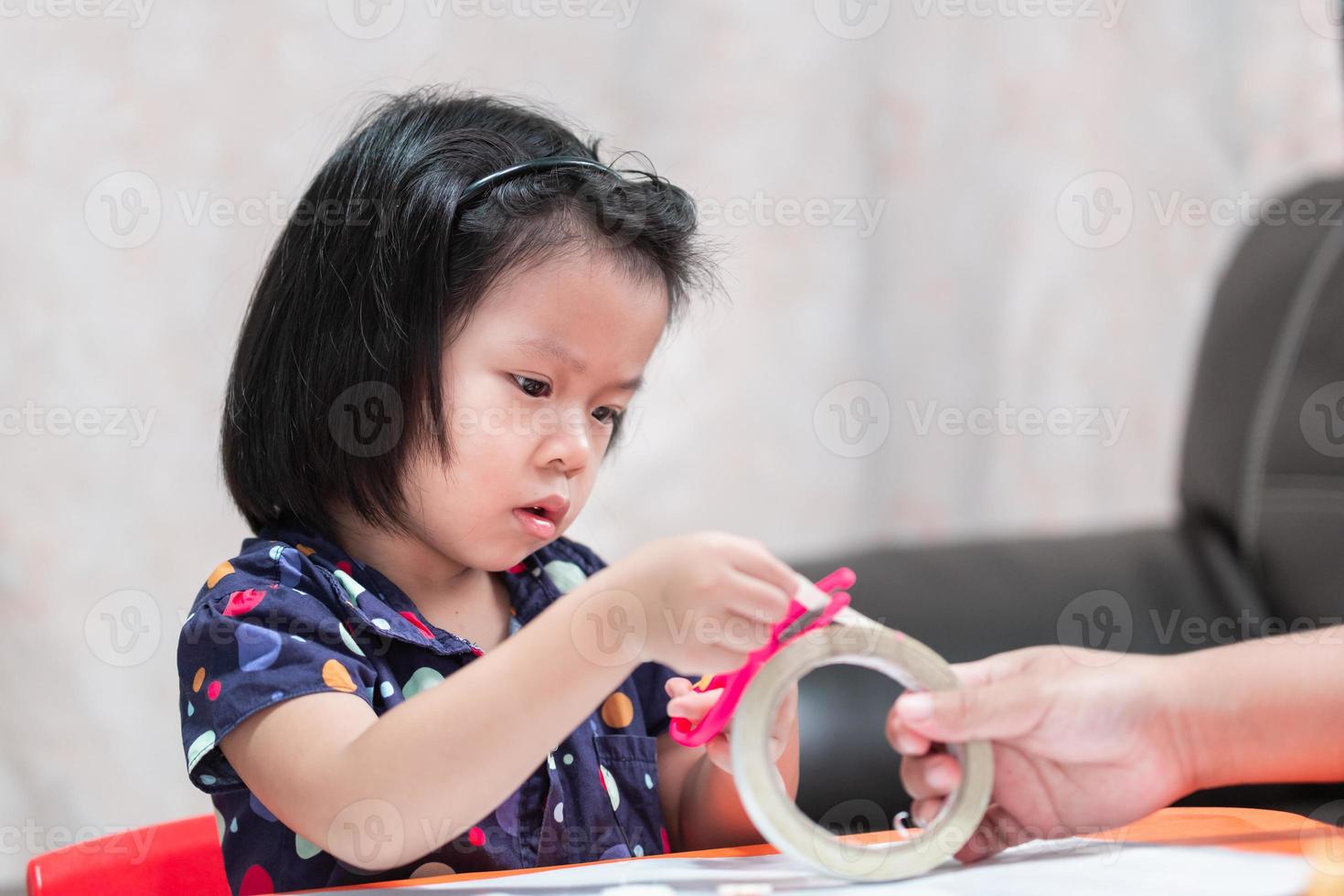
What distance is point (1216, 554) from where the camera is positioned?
4.19 feet

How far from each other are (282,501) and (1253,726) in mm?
628

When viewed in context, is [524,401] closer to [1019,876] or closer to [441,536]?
[441,536]

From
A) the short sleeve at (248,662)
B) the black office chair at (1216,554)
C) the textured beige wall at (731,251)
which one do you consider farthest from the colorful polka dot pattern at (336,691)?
the textured beige wall at (731,251)

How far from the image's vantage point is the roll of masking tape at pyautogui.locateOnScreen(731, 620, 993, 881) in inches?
25.3

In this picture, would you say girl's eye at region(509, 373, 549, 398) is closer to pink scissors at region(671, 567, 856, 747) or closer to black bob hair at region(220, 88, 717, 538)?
black bob hair at region(220, 88, 717, 538)

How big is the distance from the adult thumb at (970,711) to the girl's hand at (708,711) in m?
0.15

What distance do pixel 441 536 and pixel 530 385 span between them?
0.12m

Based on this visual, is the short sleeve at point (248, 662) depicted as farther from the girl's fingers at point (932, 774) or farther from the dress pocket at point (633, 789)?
the girl's fingers at point (932, 774)

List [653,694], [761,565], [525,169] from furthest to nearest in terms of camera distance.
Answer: [653,694] < [525,169] < [761,565]

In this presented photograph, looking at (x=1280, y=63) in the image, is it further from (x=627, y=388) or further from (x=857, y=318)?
(x=627, y=388)

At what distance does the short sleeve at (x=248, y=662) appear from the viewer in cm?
72

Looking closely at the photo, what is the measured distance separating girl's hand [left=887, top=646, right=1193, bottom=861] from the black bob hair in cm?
35

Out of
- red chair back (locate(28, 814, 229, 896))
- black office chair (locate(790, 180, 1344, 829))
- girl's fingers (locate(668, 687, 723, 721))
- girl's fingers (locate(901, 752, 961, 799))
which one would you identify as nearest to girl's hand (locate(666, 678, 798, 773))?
girl's fingers (locate(668, 687, 723, 721))

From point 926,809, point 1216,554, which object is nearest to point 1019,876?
point 926,809
